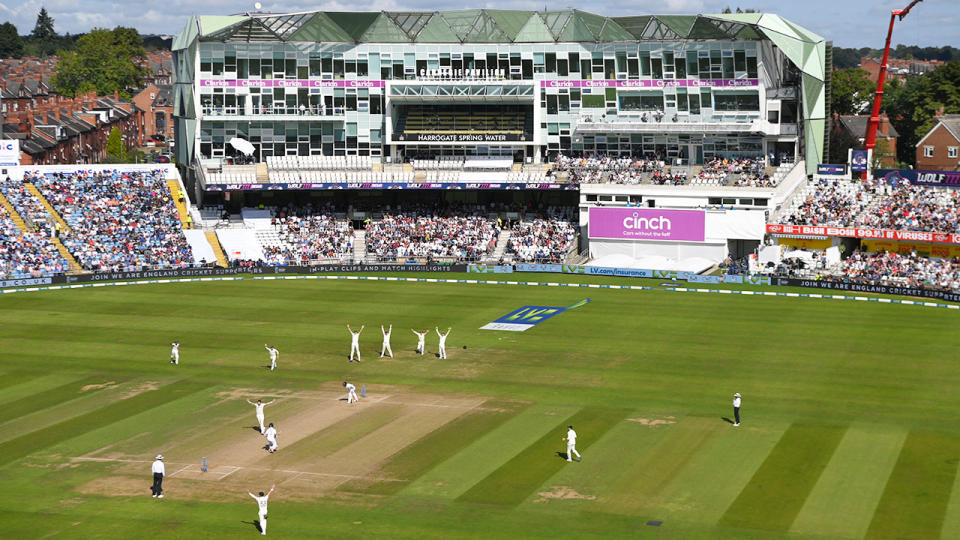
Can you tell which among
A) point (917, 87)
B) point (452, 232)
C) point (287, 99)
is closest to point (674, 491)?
point (452, 232)

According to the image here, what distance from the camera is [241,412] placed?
41625 millimetres

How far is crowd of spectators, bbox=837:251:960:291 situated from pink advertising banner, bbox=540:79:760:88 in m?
20.9

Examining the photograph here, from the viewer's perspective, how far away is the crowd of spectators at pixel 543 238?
82.1 meters

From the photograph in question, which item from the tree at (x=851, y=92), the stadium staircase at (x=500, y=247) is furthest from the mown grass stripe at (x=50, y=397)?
the tree at (x=851, y=92)

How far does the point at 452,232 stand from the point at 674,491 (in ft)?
181

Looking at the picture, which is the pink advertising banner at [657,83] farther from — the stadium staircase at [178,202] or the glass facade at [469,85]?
the stadium staircase at [178,202]

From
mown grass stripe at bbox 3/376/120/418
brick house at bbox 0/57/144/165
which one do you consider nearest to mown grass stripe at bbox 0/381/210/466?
mown grass stripe at bbox 3/376/120/418

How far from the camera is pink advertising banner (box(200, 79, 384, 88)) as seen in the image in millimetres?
91438

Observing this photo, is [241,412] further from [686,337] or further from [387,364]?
[686,337]

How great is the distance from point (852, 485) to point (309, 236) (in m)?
59.0

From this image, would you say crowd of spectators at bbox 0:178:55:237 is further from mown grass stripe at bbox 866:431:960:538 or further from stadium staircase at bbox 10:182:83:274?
mown grass stripe at bbox 866:431:960:538

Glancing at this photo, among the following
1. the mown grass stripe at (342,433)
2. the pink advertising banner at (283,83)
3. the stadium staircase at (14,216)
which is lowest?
the mown grass stripe at (342,433)

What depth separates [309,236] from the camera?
281 ft

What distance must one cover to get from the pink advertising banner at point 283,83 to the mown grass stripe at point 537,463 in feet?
188
